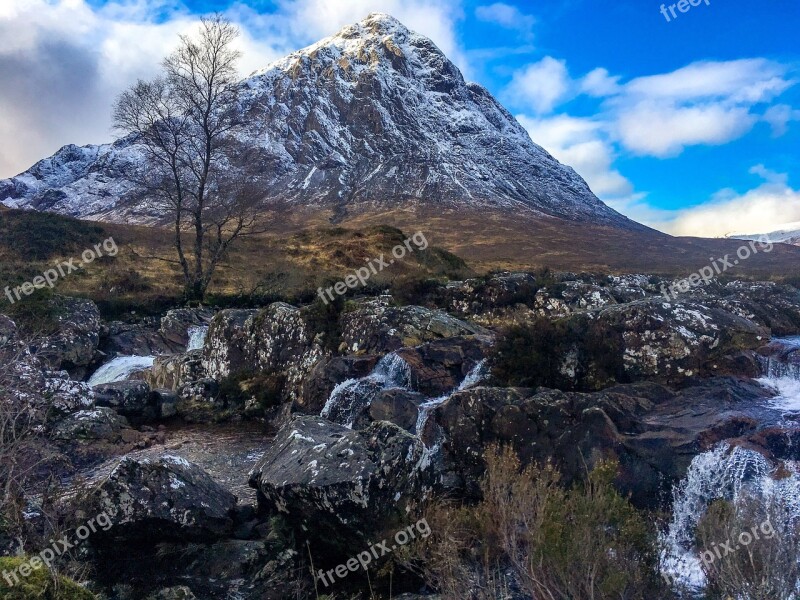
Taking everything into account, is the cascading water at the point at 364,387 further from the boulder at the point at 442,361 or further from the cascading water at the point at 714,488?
the cascading water at the point at 714,488

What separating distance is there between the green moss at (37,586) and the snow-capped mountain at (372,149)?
4160 inches

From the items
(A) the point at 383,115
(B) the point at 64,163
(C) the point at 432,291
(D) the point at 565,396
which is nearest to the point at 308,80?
(A) the point at 383,115

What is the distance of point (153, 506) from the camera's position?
293 inches

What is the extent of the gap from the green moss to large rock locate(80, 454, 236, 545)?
9.63ft

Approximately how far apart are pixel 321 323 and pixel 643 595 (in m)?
12.8

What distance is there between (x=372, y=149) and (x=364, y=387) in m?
136

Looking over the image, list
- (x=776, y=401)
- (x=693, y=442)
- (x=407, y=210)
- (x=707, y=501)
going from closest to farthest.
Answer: (x=707, y=501) < (x=693, y=442) < (x=776, y=401) < (x=407, y=210)

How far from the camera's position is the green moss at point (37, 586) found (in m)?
4.06

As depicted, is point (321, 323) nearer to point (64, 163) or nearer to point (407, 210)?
point (407, 210)

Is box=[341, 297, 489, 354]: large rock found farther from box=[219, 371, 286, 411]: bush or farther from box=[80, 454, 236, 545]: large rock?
box=[80, 454, 236, 545]: large rock

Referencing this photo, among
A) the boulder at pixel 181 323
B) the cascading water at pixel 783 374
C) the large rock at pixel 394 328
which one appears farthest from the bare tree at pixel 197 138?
the cascading water at pixel 783 374

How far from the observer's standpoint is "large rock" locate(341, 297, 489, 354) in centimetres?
1519

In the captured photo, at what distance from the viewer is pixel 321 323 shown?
1712 cm

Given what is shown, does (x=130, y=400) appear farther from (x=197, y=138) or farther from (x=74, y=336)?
(x=197, y=138)
